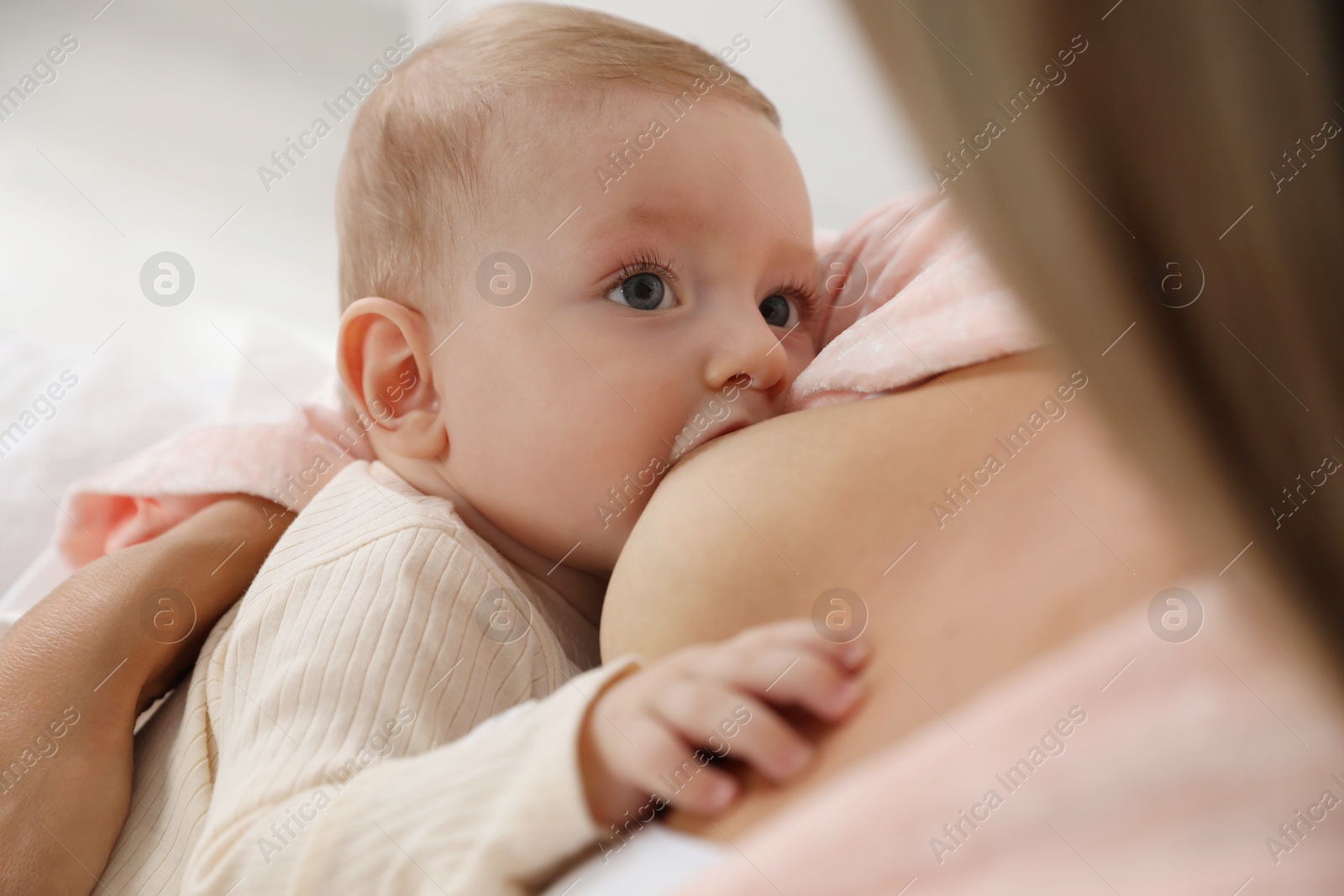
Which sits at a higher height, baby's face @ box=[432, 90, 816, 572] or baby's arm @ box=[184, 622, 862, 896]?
baby's face @ box=[432, 90, 816, 572]

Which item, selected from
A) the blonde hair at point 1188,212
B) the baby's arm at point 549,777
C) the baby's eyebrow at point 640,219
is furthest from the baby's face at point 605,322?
the blonde hair at point 1188,212

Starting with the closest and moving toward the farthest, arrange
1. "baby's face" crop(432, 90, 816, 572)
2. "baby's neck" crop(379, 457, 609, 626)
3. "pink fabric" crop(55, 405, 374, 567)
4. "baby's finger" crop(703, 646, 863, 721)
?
"baby's finger" crop(703, 646, 863, 721)
"baby's face" crop(432, 90, 816, 572)
"baby's neck" crop(379, 457, 609, 626)
"pink fabric" crop(55, 405, 374, 567)

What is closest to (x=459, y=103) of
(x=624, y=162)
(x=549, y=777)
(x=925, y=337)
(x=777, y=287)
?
(x=624, y=162)

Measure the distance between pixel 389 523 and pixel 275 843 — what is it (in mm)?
233

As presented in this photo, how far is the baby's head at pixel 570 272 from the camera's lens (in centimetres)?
66

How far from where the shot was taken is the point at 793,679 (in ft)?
1.32

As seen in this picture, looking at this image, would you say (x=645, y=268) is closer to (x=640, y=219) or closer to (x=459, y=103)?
(x=640, y=219)

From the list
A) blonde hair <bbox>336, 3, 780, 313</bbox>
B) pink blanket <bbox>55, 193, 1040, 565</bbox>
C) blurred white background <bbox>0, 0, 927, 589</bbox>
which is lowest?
pink blanket <bbox>55, 193, 1040, 565</bbox>

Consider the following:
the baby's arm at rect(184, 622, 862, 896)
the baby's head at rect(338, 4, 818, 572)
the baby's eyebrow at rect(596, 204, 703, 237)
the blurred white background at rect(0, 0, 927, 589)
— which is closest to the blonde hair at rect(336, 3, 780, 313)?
the baby's head at rect(338, 4, 818, 572)

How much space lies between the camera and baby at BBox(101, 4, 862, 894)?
438 mm

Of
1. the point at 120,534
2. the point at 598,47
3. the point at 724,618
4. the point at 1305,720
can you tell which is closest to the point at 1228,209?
the point at 1305,720

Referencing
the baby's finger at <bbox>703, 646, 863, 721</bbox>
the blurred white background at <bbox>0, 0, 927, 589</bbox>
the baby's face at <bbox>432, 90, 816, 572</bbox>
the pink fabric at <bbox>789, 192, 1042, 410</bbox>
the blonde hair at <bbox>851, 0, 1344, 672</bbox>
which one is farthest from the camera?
the blurred white background at <bbox>0, 0, 927, 589</bbox>

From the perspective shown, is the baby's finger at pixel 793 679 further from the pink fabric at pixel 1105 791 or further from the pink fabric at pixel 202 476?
the pink fabric at pixel 202 476

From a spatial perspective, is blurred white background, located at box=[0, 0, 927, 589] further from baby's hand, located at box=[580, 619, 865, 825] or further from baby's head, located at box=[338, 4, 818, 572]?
baby's hand, located at box=[580, 619, 865, 825]
